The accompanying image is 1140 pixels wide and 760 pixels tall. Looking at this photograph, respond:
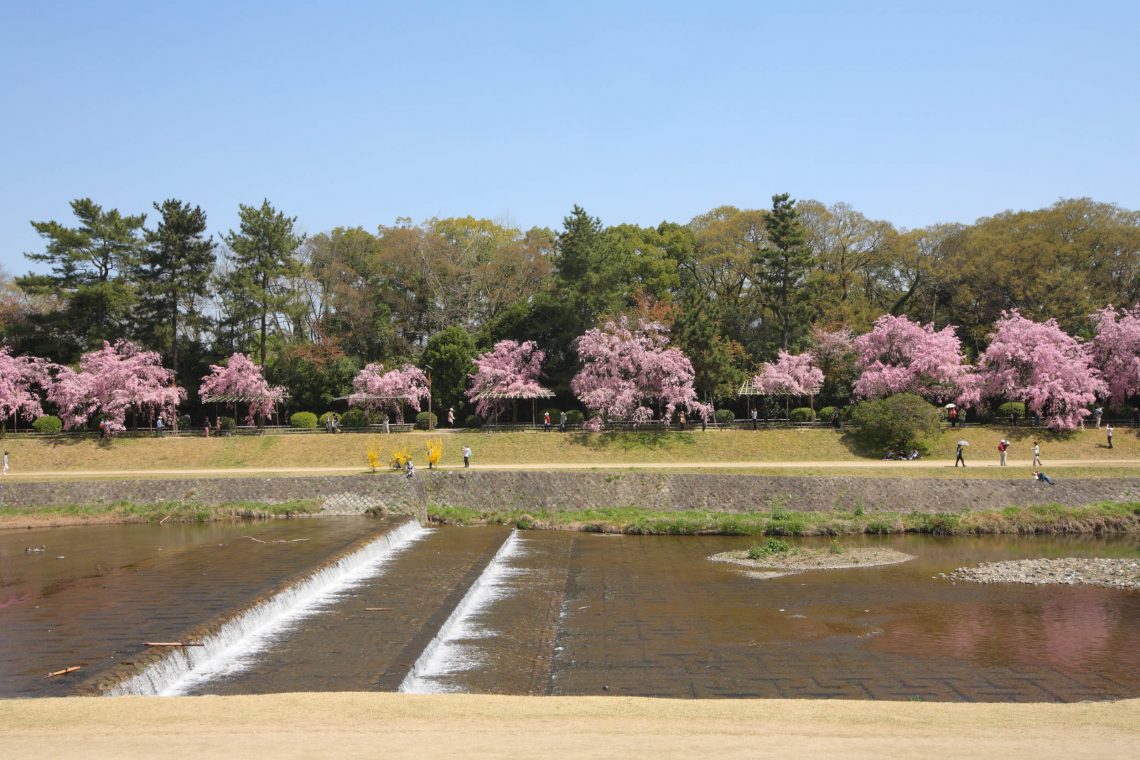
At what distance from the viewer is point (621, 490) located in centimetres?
3544

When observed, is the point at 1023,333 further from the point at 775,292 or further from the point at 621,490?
the point at 621,490

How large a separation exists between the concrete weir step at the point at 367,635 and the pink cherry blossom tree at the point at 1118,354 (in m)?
40.2

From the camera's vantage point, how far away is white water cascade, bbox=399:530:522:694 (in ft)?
45.2

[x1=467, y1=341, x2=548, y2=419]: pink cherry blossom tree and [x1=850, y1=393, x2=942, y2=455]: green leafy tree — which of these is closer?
[x1=850, y1=393, x2=942, y2=455]: green leafy tree

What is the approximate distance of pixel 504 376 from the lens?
5422 cm

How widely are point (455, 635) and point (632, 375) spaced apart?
113ft

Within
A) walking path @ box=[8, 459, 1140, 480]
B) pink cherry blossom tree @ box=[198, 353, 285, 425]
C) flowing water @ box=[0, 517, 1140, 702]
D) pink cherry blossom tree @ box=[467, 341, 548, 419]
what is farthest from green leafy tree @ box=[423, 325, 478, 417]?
flowing water @ box=[0, 517, 1140, 702]

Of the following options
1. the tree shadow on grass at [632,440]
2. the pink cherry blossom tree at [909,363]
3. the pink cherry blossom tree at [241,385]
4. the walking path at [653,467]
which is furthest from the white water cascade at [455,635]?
the pink cherry blossom tree at [241,385]

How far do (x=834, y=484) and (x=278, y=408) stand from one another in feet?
130

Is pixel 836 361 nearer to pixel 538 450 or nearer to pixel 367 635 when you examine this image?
pixel 538 450

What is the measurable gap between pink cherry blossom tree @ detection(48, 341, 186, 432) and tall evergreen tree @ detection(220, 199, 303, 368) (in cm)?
622

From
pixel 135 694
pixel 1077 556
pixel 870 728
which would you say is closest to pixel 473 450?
pixel 1077 556

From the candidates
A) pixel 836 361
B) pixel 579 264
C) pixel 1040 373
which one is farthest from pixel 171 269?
pixel 1040 373

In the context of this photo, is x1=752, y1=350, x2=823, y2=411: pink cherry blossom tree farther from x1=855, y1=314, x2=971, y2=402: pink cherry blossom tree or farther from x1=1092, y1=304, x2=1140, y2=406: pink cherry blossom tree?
x1=1092, y1=304, x2=1140, y2=406: pink cherry blossom tree
